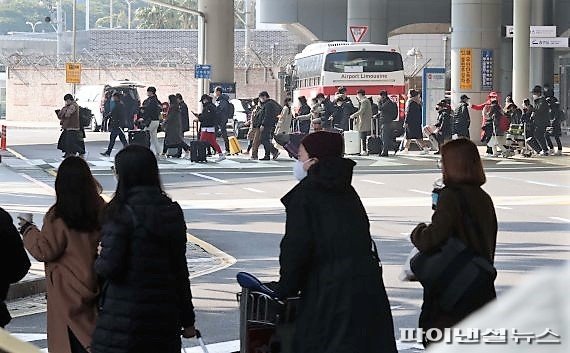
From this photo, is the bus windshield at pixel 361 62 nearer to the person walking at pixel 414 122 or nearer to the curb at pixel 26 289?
the person walking at pixel 414 122

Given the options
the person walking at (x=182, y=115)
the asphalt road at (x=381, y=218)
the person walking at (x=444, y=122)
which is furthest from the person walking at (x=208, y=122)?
the person walking at (x=444, y=122)

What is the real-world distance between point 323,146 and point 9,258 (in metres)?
1.90

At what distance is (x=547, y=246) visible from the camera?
50.3 feet

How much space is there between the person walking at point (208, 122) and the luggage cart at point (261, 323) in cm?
2546

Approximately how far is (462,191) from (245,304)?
1.23m

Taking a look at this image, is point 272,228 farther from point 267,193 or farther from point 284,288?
point 284,288

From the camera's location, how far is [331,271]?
530 centimetres

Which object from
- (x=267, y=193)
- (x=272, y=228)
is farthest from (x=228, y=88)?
(x=272, y=228)

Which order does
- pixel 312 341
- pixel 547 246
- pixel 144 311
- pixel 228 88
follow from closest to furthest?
pixel 312 341, pixel 144 311, pixel 547 246, pixel 228 88

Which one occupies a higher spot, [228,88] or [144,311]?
[228,88]

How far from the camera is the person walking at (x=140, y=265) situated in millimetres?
5613

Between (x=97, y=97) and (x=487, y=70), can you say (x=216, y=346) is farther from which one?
(x=97, y=97)

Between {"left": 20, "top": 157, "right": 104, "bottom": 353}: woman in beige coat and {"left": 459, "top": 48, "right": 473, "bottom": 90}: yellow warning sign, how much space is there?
3566 cm

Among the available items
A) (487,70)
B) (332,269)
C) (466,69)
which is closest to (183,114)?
(466,69)
